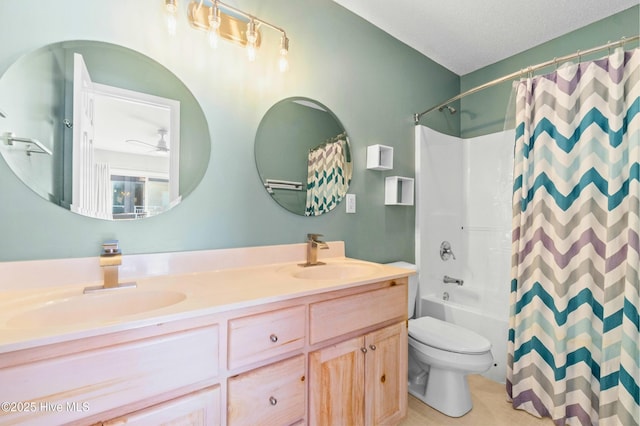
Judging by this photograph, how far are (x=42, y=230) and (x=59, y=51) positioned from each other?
67 centimetres

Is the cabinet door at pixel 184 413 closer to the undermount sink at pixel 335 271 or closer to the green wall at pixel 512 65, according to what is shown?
the undermount sink at pixel 335 271

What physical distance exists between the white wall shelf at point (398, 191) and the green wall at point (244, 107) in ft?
0.20

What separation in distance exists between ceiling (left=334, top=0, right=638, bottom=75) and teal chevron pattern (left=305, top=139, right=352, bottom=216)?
36.4 inches

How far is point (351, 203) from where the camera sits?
6.29 ft

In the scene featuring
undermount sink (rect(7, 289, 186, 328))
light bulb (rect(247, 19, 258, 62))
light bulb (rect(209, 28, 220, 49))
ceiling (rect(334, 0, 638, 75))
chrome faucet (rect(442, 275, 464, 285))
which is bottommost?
chrome faucet (rect(442, 275, 464, 285))

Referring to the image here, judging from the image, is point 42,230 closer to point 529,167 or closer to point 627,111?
point 529,167

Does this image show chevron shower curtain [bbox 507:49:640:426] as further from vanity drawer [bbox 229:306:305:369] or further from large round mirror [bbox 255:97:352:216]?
vanity drawer [bbox 229:306:305:369]

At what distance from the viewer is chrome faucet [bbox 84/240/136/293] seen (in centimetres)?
107

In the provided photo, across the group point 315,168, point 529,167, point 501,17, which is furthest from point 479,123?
point 315,168

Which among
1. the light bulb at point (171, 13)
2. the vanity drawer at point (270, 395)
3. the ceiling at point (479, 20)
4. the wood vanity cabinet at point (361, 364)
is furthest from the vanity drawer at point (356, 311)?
the ceiling at point (479, 20)

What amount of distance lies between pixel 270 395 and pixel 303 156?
1.20m

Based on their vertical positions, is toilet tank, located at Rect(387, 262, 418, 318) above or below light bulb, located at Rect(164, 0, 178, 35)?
below

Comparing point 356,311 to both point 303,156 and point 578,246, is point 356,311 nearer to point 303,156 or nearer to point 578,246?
point 303,156

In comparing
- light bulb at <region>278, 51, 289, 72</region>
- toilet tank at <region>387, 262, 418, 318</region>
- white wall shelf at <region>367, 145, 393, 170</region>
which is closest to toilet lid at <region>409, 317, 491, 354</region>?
toilet tank at <region>387, 262, 418, 318</region>
